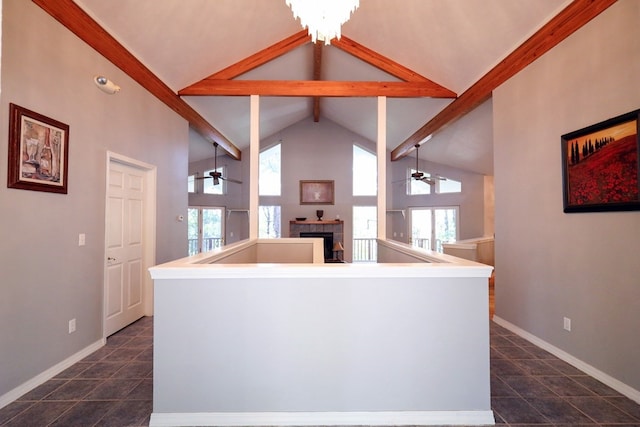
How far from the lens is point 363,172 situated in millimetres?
8781

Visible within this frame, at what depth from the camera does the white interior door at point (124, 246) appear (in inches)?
126

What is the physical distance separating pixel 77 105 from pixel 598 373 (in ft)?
15.1

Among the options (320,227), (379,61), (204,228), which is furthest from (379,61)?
(204,228)

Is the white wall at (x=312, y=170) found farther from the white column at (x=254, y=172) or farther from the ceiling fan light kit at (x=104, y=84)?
the ceiling fan light kit at (x=104, y=84)

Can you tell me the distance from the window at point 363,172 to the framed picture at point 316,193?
72cm

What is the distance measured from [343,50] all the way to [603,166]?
3771 mm

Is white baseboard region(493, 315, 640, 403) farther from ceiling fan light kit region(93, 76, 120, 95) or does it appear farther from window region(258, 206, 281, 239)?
window region(258, 206, 281, 239)

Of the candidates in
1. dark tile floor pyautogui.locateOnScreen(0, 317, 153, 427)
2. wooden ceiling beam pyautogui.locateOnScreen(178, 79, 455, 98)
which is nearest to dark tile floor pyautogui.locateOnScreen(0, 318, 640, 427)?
dark tile floor pyautogui.locateOnScreen(0, 317, 153, 427)

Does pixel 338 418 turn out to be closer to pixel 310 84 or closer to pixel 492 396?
pixel 492 396

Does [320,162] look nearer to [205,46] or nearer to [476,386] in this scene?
[205,46]

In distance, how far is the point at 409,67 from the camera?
4602 mm

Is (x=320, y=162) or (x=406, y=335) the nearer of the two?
(x=406, y=335)

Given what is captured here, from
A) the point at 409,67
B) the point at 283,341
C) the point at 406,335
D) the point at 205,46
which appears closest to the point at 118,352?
the point at 283,341

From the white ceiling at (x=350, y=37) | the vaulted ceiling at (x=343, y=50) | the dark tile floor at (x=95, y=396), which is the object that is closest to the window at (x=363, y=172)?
the vaulted ceiling at (x=343, y=50)
